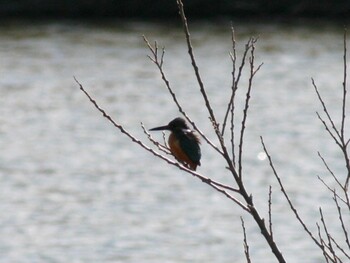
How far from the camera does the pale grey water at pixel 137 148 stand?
14586 mm

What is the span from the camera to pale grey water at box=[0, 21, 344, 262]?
14586 millimetres

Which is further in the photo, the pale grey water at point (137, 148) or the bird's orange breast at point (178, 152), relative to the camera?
the pale grey water at point (137, 148)

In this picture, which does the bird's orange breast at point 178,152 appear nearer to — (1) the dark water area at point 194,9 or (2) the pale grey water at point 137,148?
(2) the pale grey water at point 137,148

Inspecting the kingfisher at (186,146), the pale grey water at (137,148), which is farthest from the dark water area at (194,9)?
the kingfisher at (186,146)

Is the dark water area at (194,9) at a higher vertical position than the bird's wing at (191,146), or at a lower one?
higher

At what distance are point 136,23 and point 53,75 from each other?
7206 mm

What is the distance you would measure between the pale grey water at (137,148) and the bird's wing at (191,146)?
367 inches

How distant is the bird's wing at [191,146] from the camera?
400 cm

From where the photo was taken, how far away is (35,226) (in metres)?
15.1

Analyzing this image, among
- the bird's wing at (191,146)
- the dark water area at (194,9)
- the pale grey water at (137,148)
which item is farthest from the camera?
the dark water area at (194,9)

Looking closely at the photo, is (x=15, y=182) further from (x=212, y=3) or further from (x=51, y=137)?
(x=212, y=3)

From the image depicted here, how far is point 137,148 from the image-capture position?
62.1 feet

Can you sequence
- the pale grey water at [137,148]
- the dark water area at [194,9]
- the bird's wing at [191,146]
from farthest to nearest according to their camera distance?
1. the dark water area at [194,9]
2. the pale grey water at [137,148]
3. the bird's wing at [191,146]

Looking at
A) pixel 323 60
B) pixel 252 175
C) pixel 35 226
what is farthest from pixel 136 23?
pixel 35 226
